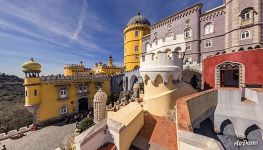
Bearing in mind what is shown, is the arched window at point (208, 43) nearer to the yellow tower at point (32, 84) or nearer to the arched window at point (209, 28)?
the arched window at point (209, 28)

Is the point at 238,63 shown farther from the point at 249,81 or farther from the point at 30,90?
the point at 30,90

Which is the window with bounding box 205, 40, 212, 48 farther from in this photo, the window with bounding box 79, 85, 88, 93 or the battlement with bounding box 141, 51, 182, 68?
the window with bounding box 79, 85, 88, 93

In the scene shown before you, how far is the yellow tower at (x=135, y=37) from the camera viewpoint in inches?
1296

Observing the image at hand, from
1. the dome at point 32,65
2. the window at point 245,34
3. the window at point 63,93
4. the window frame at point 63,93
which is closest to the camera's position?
the window at point 245,34

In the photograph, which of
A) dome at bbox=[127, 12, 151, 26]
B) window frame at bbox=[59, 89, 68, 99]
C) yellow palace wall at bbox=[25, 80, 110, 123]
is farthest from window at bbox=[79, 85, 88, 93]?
dome at bbox=[127, 12, 151, 26]

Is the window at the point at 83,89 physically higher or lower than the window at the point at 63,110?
higher

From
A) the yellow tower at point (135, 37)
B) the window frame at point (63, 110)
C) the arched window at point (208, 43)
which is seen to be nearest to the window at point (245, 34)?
the arched window at point (208, 43)

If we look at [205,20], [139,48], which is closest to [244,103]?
[205,20]

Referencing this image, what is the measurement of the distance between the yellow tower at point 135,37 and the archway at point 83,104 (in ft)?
42.7

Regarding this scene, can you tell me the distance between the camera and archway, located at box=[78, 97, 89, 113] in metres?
26.0

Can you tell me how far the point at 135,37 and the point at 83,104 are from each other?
18.4 metres

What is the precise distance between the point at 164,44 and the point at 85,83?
16.8m


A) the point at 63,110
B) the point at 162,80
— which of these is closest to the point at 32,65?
the point at 63,110

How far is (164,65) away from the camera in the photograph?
8.61 metres
